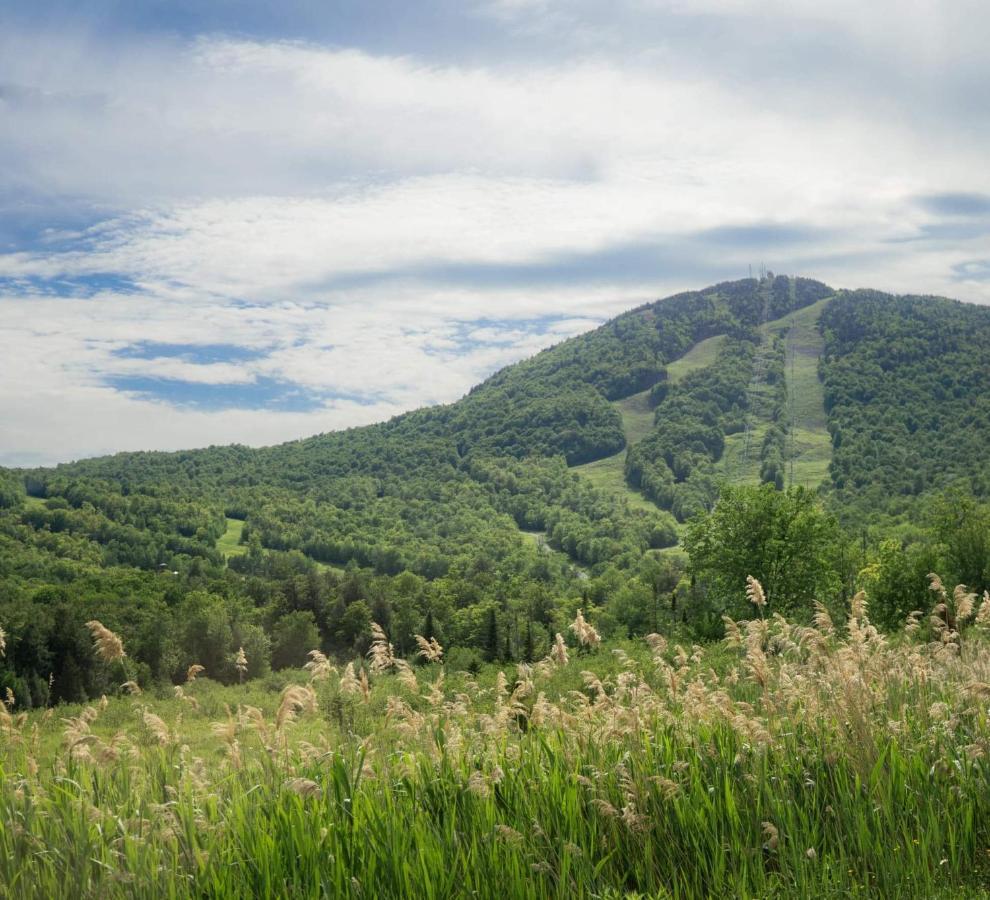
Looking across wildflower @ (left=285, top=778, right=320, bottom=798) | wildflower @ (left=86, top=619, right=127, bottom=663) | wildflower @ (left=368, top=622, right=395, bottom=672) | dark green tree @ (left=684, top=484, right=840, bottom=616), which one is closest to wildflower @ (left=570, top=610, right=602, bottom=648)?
wildflower @ (left=368, top=622, right=395, bottom=672)

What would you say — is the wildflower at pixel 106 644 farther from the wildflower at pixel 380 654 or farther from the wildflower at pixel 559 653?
the wildflower at pixel 559 653

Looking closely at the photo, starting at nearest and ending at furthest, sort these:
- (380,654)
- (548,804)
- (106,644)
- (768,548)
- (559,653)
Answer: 1. (548,804)
2. (106,644)
3. (380,654)
4. (559,653)
5. (768,548)

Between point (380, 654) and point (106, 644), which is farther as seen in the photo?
point (380, 654)

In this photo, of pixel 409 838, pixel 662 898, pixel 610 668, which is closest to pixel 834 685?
pixel 662 898

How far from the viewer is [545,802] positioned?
5.07m

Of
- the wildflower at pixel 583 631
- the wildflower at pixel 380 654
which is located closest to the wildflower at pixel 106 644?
the wildflower at pixel 380 654

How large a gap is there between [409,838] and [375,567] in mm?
196409

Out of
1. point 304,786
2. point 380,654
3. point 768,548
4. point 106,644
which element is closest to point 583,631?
point 380,654

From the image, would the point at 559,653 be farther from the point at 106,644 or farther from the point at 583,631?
the point at 106,644

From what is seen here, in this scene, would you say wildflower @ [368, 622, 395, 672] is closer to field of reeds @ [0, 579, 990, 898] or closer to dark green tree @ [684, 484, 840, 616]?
field of reeds @ [0, 579, 990, 898]

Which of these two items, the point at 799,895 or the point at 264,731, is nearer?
the point at 799,895

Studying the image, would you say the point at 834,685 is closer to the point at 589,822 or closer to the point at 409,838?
the point at 589,822

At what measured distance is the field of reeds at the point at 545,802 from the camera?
435 centimetres

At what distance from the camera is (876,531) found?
117438mm
